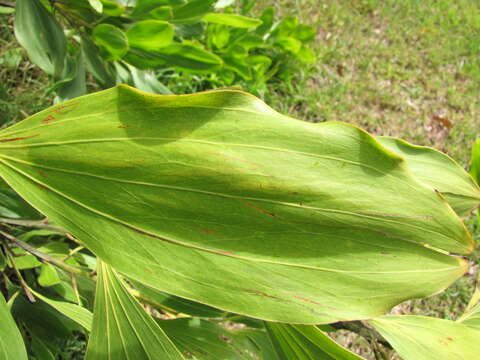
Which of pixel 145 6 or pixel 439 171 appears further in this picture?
pixel 145 6

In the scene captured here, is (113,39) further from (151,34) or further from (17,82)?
(17,82)

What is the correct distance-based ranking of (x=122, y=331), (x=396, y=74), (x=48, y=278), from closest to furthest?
(x=122, y=331) → (x=48, y=278) → (x=396, y=74)

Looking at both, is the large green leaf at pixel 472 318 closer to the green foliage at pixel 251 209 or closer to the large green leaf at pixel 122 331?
the green foliage at pixel 251 209

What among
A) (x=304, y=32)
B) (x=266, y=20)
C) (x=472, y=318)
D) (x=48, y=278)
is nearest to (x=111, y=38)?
(x=48, y=278)

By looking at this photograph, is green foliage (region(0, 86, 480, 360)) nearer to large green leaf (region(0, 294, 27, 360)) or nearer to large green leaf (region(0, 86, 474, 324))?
large green leaf (region(0, 86, 474, 324))

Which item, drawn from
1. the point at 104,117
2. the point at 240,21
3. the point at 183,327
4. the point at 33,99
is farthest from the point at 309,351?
the point at 33,99

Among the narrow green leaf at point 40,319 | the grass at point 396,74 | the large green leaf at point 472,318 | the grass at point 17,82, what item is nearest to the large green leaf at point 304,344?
the large green leaf at point 472,318

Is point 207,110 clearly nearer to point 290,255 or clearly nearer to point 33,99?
point 290,255
